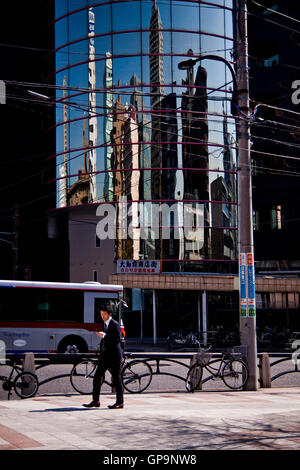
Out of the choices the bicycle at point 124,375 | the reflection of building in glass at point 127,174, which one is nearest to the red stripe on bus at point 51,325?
the bicycle at point 124,375

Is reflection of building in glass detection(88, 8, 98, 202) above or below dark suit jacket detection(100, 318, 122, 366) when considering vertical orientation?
above

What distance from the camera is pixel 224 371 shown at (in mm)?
15406

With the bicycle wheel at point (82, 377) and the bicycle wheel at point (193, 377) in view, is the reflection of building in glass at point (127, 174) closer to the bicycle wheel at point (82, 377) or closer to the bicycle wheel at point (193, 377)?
the bicycle wheel at point (193, 377)

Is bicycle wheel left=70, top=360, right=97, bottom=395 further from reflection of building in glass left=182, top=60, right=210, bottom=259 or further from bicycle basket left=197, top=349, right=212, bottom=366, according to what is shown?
reflection of building in glass left=182, top=60, right=210, bottom=259

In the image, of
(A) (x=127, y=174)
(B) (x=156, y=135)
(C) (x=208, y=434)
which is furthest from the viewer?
(B) (x=156, y=135)

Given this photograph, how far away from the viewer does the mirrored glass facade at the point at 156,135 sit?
40156 mm

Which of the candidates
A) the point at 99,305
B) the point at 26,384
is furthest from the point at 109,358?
the point at 99,305

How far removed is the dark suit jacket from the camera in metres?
11.3

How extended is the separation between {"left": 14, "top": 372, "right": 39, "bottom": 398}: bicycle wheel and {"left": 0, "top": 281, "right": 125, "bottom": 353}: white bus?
1068 centimetres

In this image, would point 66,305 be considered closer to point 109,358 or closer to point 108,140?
point 109,358

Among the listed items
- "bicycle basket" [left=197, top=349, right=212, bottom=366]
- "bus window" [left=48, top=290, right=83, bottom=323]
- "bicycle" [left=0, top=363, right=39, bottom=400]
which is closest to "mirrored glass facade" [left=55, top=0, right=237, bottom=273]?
"bus window" [left=48, top=290, right=83, bottom=323]

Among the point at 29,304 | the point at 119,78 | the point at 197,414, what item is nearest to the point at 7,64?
the point at 119,78

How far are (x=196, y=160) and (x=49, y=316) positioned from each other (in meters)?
19.2

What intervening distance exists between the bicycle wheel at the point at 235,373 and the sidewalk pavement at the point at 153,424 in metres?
1.64
